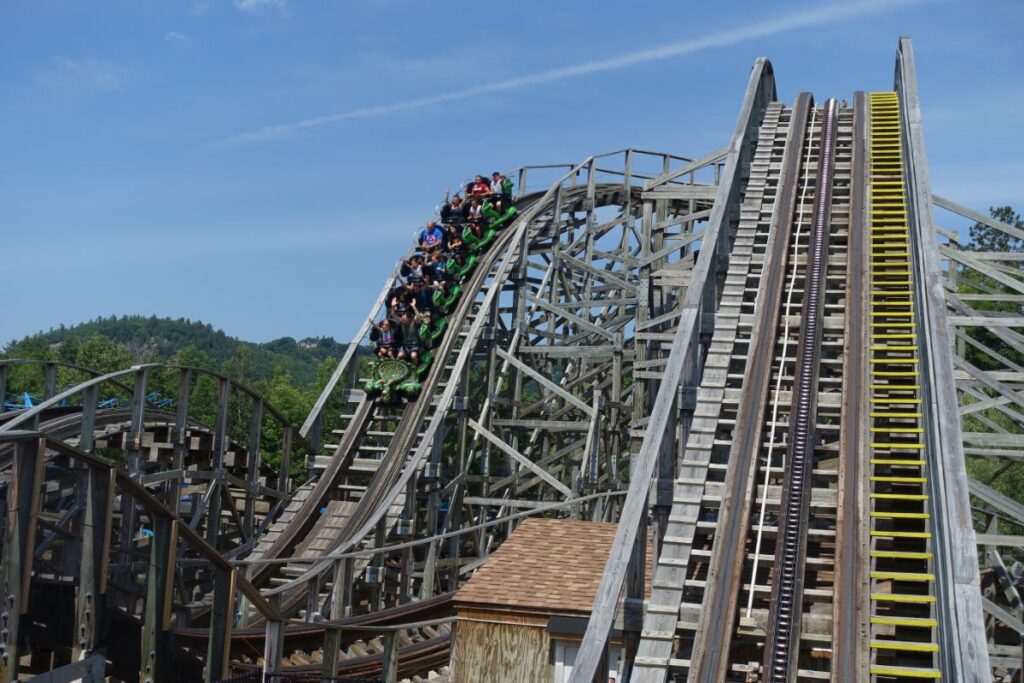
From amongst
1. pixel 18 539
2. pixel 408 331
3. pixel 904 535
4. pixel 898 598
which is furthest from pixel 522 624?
pixel 408 331

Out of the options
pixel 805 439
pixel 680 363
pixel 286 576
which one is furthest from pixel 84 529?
pixel 286 576

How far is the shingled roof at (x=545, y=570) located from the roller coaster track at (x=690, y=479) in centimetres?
67

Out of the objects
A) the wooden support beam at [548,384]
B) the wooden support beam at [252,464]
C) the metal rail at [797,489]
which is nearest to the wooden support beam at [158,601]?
the metal rail at [797,489]

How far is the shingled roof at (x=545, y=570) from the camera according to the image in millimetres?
10641

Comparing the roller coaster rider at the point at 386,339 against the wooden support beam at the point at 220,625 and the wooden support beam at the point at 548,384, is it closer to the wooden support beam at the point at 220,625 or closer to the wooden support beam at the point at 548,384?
the wooden support beam at the point at 548,384

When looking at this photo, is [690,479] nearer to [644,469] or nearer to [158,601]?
[644,469]

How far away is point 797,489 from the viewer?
859cm

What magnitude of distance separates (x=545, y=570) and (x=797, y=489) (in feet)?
11.1

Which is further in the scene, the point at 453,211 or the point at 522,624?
the point at 453,211

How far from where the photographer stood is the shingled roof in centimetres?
1064

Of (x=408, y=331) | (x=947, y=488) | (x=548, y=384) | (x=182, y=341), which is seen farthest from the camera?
(x=182, y=341)

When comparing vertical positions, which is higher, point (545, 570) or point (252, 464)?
point (252, 464)

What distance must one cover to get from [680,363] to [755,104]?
7.97 metres

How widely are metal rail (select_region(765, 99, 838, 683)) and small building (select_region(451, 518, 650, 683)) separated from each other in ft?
7.16
